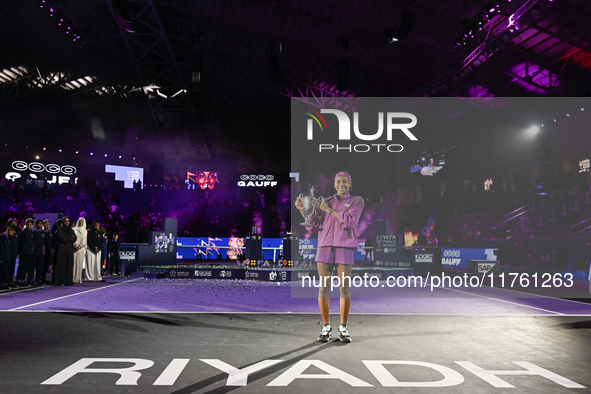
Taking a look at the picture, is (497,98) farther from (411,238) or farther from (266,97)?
(266,97)

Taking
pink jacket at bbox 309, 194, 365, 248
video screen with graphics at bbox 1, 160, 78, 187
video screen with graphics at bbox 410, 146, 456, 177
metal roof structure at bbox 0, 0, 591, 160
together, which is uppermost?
metal roof structure at bbox 0, 0, 591, 160

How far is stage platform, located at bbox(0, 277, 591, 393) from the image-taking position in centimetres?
363

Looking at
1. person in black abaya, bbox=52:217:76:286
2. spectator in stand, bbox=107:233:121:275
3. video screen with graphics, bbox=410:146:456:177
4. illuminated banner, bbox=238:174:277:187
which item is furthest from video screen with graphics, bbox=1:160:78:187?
video screen with graphics, bbox=410:146:456:177

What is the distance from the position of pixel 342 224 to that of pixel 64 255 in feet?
32.5

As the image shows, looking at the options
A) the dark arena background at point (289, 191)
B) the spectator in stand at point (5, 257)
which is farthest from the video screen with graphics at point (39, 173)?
the spectator in stand at point (5, 257)

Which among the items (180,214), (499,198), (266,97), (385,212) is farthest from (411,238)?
(180,214)

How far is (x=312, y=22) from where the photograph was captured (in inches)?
810

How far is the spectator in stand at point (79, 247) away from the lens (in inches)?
527

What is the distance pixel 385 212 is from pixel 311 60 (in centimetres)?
1396

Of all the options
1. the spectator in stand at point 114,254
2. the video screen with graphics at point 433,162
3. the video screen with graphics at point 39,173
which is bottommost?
the spectator in stand at point 114,254

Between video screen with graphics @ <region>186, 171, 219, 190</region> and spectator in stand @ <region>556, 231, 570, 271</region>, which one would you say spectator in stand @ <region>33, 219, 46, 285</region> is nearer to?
spectator in stand @ <region>556, 231, 570, 271</region>

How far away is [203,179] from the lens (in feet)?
125

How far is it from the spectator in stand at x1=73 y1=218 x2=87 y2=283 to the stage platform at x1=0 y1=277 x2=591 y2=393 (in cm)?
468

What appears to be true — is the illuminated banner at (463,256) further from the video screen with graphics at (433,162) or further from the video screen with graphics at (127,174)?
the video screen with graphics at (127,174)
